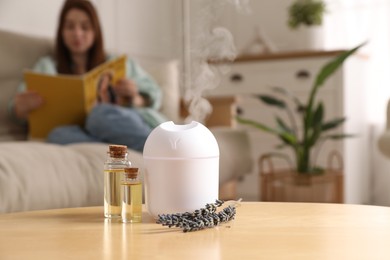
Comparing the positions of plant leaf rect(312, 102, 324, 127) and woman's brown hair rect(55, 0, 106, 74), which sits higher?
woman's brown hair rect(55, 0, 106, 74)

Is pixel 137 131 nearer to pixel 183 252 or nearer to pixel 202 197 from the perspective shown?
pixel 202 197

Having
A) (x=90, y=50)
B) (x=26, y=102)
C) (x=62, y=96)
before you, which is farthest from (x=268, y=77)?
(x=26, y=102)

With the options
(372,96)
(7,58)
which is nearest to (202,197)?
(7,58)

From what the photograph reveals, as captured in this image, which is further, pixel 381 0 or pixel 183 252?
pixel 381 0

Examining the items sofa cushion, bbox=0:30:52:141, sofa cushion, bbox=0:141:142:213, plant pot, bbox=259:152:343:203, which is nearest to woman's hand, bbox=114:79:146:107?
sofa cushion, bbox=0:30:52:141

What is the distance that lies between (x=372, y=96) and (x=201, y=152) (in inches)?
115

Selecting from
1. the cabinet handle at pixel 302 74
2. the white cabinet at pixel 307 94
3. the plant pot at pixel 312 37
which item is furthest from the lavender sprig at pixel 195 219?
the plant pot at pixel 312 37

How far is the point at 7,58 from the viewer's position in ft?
7.88

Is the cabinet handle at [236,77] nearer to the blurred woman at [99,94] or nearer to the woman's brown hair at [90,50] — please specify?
the blurred woman at [99,94]

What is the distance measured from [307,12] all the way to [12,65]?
1.79 metres

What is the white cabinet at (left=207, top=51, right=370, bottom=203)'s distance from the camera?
3338mm

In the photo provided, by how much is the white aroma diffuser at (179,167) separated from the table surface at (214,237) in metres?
0.04

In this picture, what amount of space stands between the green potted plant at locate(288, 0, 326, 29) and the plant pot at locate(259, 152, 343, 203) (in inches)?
43.8

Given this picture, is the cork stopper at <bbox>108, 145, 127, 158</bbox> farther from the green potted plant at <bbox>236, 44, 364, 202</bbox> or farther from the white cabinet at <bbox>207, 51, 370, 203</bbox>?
the white cabinet at <bbox>207, 51, 370, 203</bbox>
